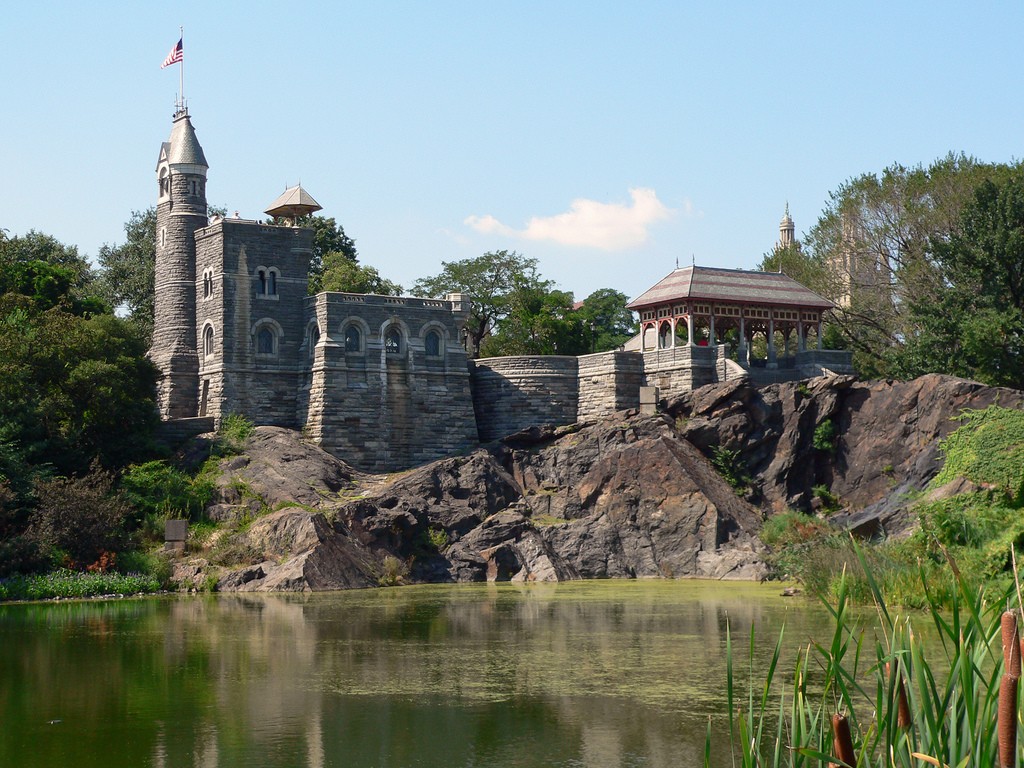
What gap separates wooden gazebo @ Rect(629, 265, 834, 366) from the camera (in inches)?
2224

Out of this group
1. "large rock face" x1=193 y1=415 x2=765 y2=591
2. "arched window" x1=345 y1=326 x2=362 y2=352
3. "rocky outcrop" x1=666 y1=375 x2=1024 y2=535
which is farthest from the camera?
"arched window" x1=345 y1=326 x2=362 y2=352

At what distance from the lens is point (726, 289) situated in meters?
57.4

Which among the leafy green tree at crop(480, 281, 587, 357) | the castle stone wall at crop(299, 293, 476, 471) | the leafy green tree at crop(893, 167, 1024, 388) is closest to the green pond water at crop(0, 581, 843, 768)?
the castle stone wall at crop(299, 293, 476, 471)

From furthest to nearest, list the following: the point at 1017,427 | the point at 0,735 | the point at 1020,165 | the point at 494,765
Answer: the point at 1020,165 → the point at 1017,427 → the point at 0,735 → the point at 494,765

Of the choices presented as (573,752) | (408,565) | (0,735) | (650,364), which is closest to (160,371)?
(408,565)

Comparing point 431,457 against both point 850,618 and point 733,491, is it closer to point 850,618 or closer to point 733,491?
point 733,491

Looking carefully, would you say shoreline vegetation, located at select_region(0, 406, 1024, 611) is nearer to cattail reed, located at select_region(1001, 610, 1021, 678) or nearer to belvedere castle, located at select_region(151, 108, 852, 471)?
belvedere castle, located at select_region(151, 108, 852, 471)

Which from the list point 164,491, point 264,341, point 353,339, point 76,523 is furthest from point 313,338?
point 76,523

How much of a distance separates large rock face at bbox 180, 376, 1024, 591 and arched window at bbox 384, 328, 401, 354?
19.3 ft

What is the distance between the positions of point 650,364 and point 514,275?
23.2 m

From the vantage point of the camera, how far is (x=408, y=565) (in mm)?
45719

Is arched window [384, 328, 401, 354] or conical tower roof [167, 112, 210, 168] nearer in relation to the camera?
arched window [384, 328, 401, 354]

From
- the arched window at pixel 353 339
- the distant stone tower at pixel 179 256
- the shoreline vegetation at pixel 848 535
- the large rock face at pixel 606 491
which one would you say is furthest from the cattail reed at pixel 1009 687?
the distant stone tower at pixel 179 256

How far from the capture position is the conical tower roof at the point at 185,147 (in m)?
58.6
